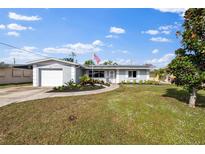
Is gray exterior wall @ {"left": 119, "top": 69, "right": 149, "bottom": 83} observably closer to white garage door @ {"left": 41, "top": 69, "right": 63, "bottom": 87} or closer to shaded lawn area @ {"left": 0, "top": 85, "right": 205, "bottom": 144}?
white garage door @ {"left": 41, "top": 69, "right": 63, "bottom": 87}

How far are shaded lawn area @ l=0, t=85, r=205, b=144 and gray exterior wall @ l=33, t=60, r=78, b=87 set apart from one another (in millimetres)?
12234

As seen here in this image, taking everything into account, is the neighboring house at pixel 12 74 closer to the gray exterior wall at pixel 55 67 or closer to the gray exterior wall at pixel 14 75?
the gray exterior wall at pixel 14 75

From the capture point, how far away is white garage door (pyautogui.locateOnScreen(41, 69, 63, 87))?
19812 millimetres

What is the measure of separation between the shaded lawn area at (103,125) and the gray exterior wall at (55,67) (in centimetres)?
1223

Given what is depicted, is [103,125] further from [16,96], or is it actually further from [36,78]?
[36,78]

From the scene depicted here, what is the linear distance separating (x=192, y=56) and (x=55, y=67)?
15333 millimetres

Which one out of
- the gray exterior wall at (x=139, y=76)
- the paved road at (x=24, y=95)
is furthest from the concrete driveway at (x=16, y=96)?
the gray exterior wall at (x=139, y=76)

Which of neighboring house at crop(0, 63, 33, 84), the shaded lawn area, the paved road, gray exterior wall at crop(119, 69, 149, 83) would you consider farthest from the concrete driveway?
gray exterior wall at crop(119, 69, 149, 83)

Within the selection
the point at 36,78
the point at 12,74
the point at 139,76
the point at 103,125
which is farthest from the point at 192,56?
the point at 12,74

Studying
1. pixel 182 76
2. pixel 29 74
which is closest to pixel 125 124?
pixel 182 76

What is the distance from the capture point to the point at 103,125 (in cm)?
562

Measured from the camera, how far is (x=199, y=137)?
4.99 meters
